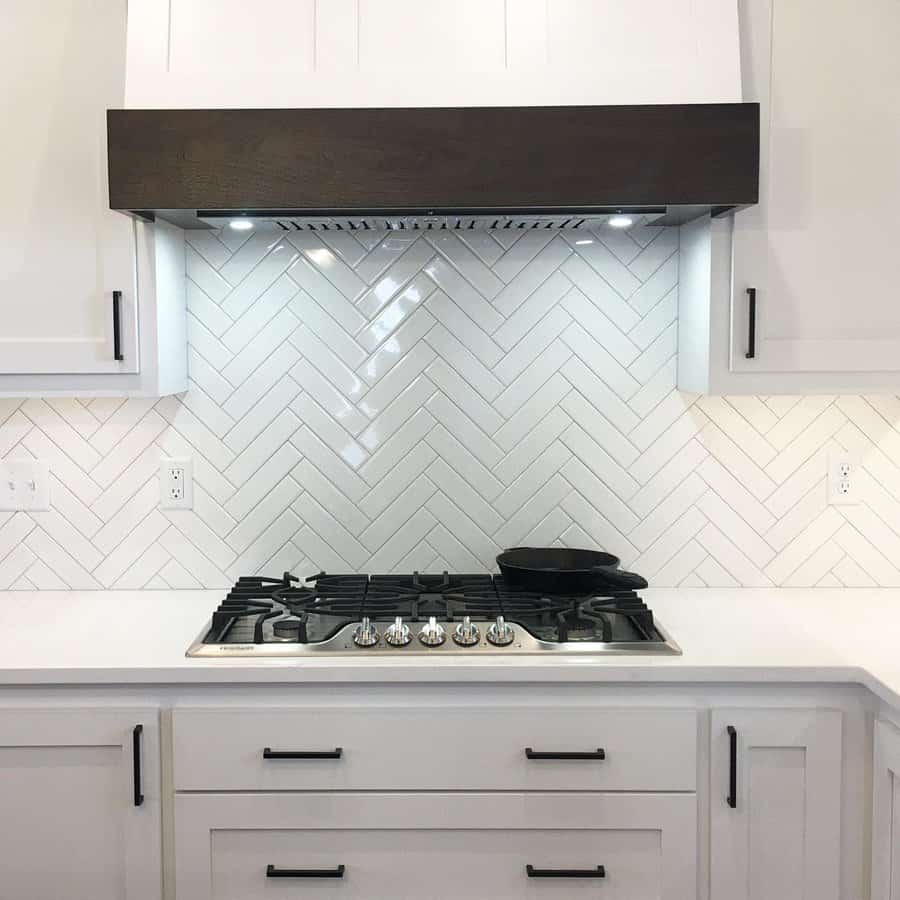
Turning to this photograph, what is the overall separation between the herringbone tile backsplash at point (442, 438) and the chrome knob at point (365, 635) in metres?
0.49

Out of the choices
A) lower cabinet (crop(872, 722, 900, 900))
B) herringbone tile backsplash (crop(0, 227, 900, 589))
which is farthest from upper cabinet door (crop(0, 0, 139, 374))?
lower cabinet (crop(872, 722, 900, 900))

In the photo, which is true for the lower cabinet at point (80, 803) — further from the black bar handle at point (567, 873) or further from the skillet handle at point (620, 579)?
the skillet handle at point (620, 579)

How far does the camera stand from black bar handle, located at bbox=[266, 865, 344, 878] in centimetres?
190

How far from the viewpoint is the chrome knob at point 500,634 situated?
1.97m

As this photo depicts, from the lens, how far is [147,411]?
8.09 feet

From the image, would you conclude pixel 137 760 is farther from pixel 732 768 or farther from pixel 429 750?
pixel 732 768

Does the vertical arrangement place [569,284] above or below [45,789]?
above

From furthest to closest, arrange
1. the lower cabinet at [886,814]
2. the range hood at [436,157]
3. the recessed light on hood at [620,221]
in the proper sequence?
the recessed light on hood at [620,221] < the range hood at [436,157] < the lower cabinet at [886,814]

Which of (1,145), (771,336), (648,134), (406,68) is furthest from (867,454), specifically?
(1,145)

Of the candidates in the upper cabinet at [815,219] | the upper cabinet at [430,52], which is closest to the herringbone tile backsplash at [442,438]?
the upper cabinet at [815,219]

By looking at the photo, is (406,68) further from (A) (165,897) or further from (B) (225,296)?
(A) (165,897)

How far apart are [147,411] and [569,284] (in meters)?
1.03

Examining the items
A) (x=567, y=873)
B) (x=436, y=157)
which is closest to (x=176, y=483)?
(x=436, y=157)

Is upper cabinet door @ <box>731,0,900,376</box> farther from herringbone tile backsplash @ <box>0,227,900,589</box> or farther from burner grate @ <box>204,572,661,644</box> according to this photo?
burner grate @ <box>204,572,661,644</box>
